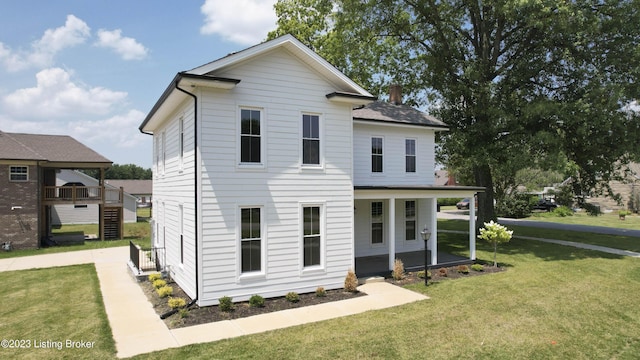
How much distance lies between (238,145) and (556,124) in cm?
1593

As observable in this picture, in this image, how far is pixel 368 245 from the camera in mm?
17078

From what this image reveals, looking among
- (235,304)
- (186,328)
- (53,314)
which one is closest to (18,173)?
(53,314)

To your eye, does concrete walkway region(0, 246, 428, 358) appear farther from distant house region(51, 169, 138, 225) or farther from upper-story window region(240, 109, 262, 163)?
distant house region(51, 169, 138, 225)

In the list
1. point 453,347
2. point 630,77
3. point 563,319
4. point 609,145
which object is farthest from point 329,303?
point 630,77

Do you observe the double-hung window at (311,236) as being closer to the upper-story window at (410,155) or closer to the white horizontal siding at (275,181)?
the white horizontal siding at (275,181)

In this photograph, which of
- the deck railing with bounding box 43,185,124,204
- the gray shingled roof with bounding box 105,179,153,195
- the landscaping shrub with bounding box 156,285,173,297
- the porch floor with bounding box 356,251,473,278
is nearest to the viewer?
the landscaping shrub with bounding box 156,285,173,297

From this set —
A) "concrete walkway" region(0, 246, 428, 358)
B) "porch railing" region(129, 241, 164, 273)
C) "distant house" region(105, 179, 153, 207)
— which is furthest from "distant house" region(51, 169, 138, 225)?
"concrete walkway" region(0, 246, 428, 358)

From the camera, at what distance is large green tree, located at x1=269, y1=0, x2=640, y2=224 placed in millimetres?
17047

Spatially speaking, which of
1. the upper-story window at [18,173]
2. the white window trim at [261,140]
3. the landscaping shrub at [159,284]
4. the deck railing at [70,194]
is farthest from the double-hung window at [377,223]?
the upper-story window at [18,173]

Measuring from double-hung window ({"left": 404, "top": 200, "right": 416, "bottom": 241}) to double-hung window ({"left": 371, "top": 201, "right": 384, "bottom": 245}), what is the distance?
4.39 feet

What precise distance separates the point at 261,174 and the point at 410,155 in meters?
8.19

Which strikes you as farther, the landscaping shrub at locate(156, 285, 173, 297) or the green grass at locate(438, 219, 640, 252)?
the green grass at locate(438, 219, 640, 252)

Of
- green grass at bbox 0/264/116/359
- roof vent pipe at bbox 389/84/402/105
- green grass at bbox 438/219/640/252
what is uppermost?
roof vent pipe at bbox 389/84/402/105

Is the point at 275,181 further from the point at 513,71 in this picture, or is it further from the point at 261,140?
the point at 513,71
